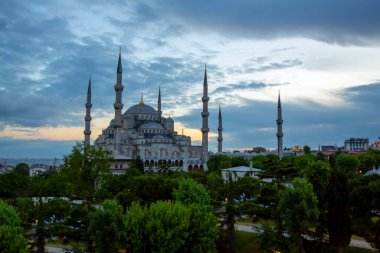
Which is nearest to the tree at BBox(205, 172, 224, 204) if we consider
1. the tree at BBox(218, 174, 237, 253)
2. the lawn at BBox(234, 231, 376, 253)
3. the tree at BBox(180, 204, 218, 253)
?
the lawn at BBox(234, 231, 376, 253)

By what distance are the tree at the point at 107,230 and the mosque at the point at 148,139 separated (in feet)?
169

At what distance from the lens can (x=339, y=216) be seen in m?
20.9

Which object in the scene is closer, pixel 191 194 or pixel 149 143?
pixel 191 194

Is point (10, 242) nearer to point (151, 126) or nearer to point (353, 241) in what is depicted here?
point (353, 241)

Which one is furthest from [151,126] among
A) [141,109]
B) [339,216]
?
[339,216]

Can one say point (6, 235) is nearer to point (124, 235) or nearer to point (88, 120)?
point (124, 235)

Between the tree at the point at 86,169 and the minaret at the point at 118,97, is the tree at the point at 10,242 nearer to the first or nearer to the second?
the tree at the point at 86,169

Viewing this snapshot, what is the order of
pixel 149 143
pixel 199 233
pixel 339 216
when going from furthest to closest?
pixel 149 143 → pixel 339 216 → pixel 199 233

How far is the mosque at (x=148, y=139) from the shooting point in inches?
2995

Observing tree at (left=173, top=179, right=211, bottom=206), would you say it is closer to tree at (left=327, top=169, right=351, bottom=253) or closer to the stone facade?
tree at (left=327, top=169, right=351, bottom=253)

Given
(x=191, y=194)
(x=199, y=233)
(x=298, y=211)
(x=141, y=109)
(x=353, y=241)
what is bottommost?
(x=353, y=241)

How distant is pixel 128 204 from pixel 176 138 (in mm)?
71202

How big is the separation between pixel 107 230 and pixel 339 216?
12.4 meters

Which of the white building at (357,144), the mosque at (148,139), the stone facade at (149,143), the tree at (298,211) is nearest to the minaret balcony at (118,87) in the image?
the mosque at (148,139)
